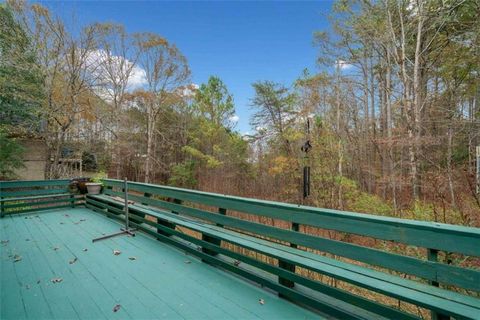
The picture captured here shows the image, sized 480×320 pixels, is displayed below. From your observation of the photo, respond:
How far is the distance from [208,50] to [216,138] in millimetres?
4894

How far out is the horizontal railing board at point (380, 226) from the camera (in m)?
1.17

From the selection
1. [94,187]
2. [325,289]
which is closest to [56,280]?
[325,289]

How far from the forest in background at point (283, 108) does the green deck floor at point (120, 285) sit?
11.1ft

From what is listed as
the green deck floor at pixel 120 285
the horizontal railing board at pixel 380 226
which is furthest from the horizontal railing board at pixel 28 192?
the horizontal railing board at pixel 380 226

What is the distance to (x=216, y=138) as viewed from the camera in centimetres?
1358

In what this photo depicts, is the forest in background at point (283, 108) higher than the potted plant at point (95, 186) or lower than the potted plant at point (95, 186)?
higher

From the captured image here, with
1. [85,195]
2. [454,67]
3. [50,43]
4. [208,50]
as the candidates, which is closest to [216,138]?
[208,50]

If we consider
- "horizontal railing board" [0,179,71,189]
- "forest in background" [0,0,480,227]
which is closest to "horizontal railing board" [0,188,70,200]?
"horizontal railing board" [0,179,71,189]

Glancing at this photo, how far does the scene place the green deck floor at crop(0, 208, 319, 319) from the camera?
1.69 metres

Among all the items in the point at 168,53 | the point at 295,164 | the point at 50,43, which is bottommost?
the point at 295,164

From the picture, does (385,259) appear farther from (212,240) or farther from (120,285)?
(120,285)

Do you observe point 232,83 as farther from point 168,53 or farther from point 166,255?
point 166,255

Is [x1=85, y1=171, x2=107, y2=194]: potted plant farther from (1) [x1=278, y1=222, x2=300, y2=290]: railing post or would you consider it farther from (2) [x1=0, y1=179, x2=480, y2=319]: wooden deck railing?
(1) [x1=278, y1=222, x2=300, y2=290]: railing post

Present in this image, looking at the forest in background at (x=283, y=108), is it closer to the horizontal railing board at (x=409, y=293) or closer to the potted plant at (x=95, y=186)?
the horizontal railing board at (x=409, y=293)
